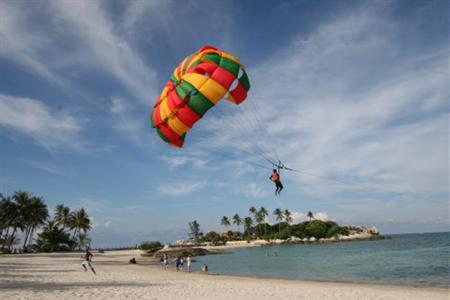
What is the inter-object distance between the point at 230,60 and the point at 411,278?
19364 millimetres

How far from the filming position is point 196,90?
47.0 ft

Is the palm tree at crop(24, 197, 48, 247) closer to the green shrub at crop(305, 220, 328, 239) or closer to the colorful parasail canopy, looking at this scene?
the colorful parasail canopy

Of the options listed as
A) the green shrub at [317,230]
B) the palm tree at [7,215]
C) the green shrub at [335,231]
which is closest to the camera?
the palm tree at [7,215]

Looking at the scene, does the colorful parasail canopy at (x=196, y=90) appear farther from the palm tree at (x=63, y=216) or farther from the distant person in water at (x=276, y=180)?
the palm tree at (x=63, y=216)

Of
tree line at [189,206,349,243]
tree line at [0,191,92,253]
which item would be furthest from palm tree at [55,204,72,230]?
tree line at [189,206,349,243]

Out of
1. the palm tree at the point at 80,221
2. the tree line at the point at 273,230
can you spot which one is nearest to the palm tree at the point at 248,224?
the tree line at the point at 273,230

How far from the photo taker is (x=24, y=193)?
59.2m

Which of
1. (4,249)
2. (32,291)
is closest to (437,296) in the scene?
(32,291)

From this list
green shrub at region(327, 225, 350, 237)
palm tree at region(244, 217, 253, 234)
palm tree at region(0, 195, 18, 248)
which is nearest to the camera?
palm tree at region(0, 195, 18, 248)

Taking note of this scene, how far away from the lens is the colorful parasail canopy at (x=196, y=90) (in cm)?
1445

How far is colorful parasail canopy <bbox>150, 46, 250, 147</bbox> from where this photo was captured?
1445 centimetres

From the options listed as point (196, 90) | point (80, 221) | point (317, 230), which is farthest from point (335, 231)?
point (196, 90)

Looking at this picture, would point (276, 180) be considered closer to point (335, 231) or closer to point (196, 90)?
point (196, 90)

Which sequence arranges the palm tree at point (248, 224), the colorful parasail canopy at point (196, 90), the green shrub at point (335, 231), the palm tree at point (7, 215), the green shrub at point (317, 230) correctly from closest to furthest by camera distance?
the colorful parasail canopy at point (196, 90) → the palm tree at point (7, 215) → the green shrub at point (317, 230) → the green shrub at point (335, 231) → the palm tree at point (248, 224)
